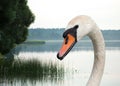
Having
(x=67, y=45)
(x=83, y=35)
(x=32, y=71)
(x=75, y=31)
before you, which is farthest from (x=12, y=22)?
(x=67, y=45)

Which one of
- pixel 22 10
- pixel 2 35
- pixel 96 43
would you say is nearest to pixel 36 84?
pixel 2 35

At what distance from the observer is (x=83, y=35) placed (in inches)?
180

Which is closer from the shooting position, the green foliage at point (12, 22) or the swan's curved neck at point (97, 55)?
the swan's curved neck at point (97, 55)

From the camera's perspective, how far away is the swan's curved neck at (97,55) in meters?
4.89

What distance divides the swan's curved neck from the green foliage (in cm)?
1720

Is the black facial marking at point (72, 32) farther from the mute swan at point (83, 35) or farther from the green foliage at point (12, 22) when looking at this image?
the green foliage at point (12, 22)

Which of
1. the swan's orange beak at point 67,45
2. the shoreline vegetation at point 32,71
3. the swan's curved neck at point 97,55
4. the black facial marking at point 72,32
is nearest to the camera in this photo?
the swan's orange beak at point 67,45

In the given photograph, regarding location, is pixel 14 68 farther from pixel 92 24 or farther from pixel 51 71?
pixel 92 24

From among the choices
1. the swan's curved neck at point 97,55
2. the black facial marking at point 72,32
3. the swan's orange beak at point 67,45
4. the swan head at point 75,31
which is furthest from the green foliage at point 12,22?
the swan's orange beak at point 67,45

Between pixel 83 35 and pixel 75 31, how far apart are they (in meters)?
0.18

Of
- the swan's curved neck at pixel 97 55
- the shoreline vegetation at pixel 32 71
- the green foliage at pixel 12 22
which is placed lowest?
the shoreline vegetation at pixel 32 71

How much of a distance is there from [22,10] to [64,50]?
3145 centimetres

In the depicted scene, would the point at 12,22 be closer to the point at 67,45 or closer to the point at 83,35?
the point at 83,35

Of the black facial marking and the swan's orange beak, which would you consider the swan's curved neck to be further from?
the swan's orange beak
